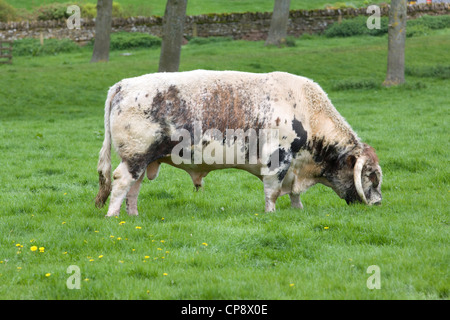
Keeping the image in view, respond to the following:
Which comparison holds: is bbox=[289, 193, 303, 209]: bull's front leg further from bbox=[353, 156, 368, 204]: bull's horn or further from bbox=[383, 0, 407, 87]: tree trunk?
bbox=[383, 0, 407, 87]: tree trunk

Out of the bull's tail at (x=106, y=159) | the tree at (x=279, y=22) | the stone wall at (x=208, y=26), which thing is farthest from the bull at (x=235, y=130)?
the stone wall at (x=208, y=26)

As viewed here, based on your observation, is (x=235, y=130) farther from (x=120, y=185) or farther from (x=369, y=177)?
(x=369, y=177)

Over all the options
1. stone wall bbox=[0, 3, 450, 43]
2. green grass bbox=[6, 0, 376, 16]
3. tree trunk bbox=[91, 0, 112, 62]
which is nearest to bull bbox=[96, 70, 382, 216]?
tree trunk bbox=[91, 0, 112, 62]

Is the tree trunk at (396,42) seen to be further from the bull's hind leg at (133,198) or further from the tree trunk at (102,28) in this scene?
the bull's hind leg at (133,198)

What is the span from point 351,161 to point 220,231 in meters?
2.66

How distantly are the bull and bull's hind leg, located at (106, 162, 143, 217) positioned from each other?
0.01m

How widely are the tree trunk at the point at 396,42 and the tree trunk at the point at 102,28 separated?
46.1 ft

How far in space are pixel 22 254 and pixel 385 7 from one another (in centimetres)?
4358

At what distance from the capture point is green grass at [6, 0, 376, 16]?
160ft

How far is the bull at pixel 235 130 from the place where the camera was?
8320 millimetres

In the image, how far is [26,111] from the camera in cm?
2055

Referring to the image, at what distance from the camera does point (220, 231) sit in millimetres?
7566
